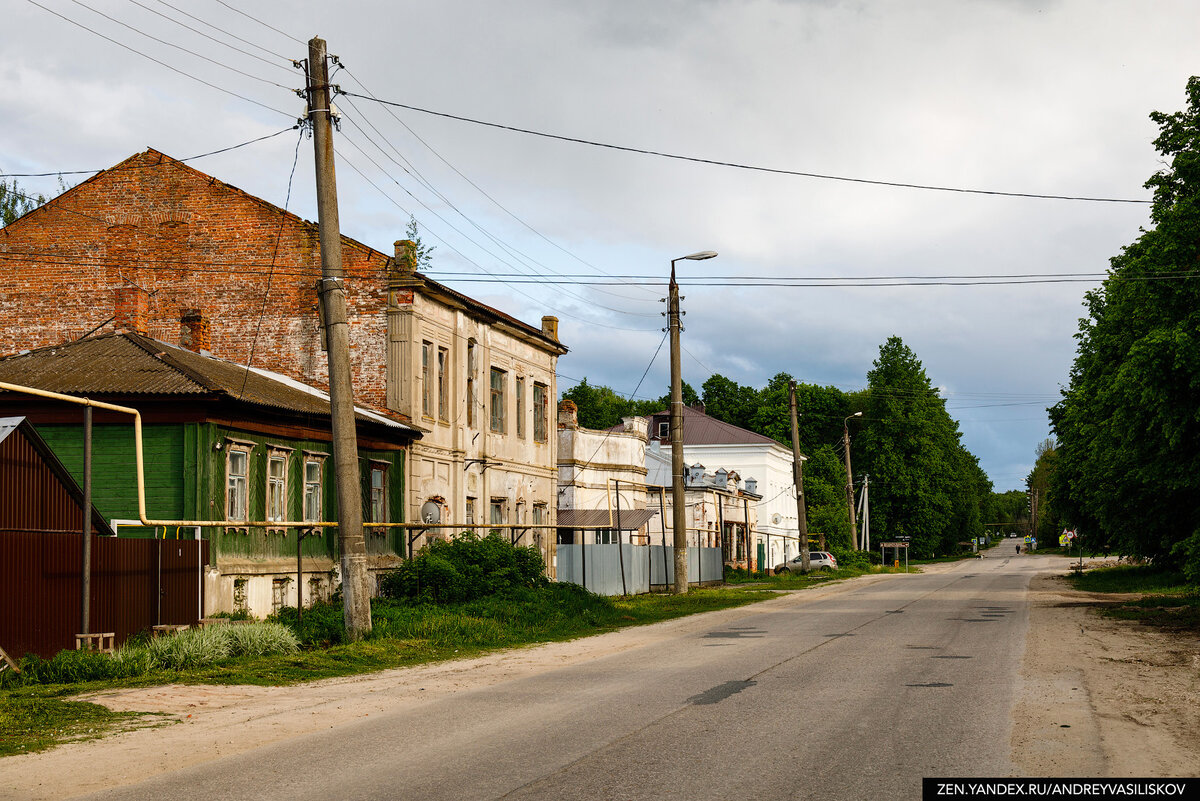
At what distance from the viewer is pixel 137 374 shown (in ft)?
69.1

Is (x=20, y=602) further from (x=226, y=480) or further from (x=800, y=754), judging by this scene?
(x=800, y=754)

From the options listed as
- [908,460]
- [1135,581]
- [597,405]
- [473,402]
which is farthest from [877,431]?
[473,402]

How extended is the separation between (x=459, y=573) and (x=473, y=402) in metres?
8.94

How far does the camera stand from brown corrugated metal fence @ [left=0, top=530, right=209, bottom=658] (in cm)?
1388

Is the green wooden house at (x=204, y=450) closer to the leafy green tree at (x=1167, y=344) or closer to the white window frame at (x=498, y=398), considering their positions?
the white window frame at (x=498, y=398)

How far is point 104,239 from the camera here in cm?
2905

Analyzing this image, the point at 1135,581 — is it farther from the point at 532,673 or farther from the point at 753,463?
the point at 532,673

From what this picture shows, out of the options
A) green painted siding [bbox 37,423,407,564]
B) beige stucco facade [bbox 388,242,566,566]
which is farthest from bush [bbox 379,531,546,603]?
green painted siding [bbox 37,423,407,564]

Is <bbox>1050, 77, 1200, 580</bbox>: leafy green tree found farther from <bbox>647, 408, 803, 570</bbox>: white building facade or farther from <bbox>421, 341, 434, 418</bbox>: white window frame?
Answer: <bbox>647, 408, 803, 570</bbox>: white building facade

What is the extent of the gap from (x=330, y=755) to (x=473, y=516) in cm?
2242

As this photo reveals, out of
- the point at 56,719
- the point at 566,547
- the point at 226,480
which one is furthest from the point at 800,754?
the point at 566,547

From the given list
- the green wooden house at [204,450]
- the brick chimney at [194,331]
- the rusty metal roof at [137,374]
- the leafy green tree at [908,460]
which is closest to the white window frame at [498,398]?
the rusty metal roof at [137,374]

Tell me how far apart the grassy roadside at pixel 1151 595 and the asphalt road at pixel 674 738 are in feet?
30.1

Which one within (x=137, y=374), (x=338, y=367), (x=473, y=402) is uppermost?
(x=473, y=402)
